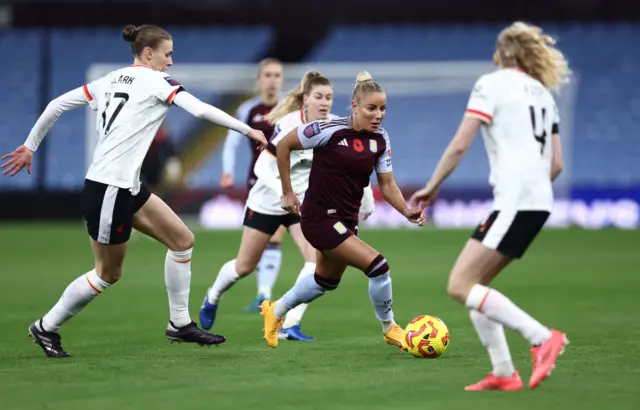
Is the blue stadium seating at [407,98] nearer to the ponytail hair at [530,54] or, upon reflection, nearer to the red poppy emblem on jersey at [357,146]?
the red poppy emblem on jersey at [357,146]

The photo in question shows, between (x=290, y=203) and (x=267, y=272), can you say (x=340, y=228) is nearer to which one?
(x=290, y=203)

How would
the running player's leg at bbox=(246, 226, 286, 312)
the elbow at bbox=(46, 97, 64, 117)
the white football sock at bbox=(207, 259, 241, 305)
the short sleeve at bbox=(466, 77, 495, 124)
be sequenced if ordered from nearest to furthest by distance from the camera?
the short sleeve at bbox=(466, 77, 495, 124) < the elbow at bbox=(46, 97, 64, 117) < the white football sock at bbox=(207, 259, 241, 305) < the running player's leg at bbox=(246, 226, 286, 312)

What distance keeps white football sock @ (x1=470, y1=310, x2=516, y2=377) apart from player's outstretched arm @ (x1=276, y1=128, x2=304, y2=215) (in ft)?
5.85

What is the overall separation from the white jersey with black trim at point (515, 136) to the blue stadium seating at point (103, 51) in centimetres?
2295

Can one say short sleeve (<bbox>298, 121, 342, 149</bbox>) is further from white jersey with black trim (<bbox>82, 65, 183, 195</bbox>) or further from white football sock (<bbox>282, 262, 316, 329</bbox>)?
white football sock (<bbox>282, 262, 316, 329</bbox>)

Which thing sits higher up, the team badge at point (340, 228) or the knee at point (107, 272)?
the team badge at point (340, 228)

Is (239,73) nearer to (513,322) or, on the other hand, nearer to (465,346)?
(465,346)

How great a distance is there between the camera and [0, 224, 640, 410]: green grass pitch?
18.6 ft

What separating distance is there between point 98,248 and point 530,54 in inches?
118

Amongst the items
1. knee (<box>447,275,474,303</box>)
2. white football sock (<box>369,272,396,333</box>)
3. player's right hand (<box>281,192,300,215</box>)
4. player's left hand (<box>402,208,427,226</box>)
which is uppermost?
player's left hand (<box>402,208,427,226</box>)

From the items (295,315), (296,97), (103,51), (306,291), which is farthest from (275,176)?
(103,51)

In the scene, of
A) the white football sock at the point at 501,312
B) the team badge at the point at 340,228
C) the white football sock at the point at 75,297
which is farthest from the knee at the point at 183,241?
the white football sock at the point at 501,312

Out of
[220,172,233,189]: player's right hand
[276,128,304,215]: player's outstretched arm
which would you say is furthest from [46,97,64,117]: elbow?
[220,172,233,189]: player's right hand

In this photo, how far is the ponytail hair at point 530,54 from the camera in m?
5.91
